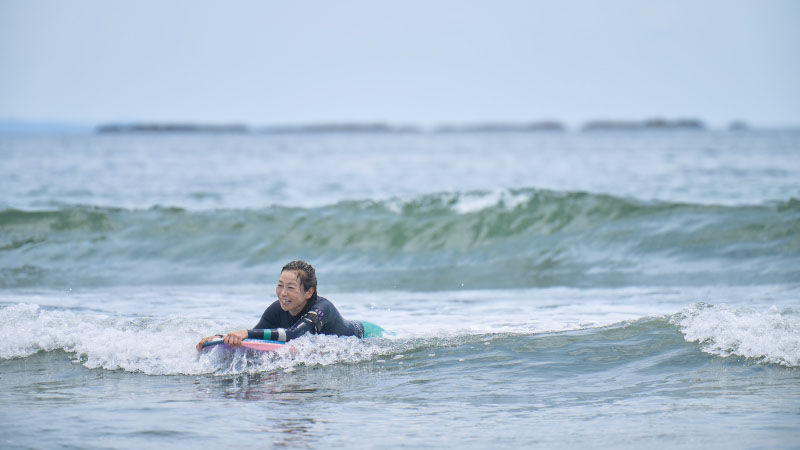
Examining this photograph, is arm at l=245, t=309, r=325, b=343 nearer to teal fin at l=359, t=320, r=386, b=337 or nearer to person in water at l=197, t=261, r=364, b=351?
person in water at l=197, t=261, r=364, b=351

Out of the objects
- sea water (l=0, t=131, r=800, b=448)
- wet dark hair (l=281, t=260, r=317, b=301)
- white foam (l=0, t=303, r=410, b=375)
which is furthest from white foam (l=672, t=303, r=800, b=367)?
wet dark hair (l=281, t=260, r=317, b=301)

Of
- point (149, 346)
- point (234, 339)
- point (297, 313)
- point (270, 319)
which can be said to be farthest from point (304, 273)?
point (149, 346)

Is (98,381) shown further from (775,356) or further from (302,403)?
(775,356)

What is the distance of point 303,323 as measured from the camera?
863cm

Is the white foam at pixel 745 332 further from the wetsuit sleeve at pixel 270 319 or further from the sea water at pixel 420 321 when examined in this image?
the wetsuit sleeve at pixel 270 319

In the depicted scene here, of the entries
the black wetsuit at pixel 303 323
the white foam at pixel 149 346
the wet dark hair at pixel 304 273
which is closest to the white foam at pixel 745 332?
the white foam at pixel 149 346

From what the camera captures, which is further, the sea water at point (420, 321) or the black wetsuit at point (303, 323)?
the black wetsuit at point (303, 323)

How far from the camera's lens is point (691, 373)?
26.4 ft

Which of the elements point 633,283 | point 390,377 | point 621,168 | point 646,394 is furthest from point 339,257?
point 621,168

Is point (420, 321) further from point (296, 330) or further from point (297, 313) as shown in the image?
point (296, 330)

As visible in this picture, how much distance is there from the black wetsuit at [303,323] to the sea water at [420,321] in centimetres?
14

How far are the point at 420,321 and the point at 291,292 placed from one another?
2.79 meters

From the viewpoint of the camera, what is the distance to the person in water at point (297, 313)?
8.53 meters

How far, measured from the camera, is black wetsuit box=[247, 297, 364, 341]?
8516 millimetres
